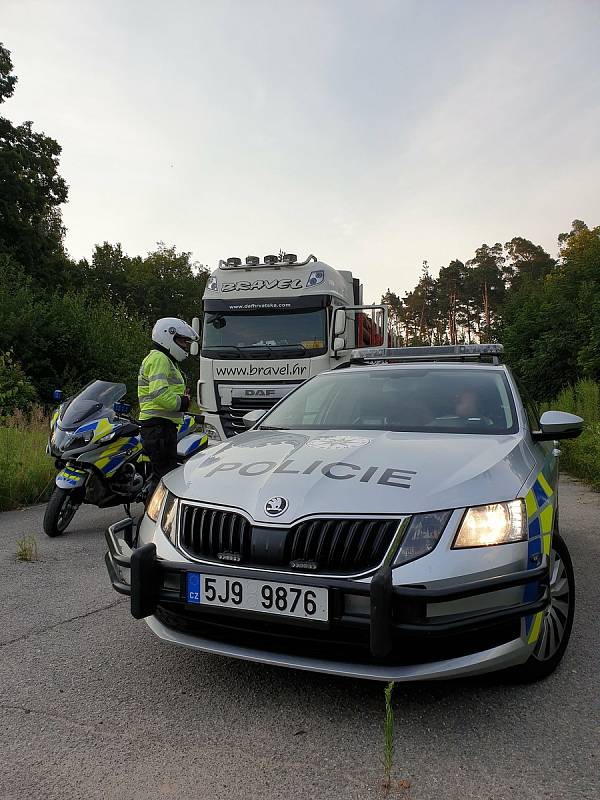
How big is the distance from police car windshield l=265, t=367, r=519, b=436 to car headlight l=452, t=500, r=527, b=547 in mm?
994

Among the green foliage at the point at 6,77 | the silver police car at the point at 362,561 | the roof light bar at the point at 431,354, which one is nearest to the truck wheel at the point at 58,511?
the roof light bar at the point at 431,354

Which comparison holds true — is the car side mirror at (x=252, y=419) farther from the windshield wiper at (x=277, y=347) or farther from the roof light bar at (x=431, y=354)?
the windshield wiper at (x=277, y=347)

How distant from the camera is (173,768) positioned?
2391 mm

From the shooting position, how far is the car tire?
2.97m

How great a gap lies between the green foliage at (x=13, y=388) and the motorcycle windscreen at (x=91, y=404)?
28.2 feet

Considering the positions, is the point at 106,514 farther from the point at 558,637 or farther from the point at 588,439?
the point at 588,439

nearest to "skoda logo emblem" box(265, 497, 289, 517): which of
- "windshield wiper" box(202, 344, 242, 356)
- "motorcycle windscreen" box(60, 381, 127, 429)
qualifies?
"motorcycle windscreen" box(60, 381, 127, 429)

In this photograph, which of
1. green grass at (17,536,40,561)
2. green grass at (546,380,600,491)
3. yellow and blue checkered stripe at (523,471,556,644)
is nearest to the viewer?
yellow and blue checkered stripe at (523,471,556,644)

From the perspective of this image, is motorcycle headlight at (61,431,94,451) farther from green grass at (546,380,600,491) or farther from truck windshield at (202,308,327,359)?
green grass at (546,380,600,491)

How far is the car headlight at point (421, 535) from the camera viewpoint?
2.59m

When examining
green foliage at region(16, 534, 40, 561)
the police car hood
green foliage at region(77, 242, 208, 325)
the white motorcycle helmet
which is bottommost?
green foliage at region(16, 534, 40, 561)

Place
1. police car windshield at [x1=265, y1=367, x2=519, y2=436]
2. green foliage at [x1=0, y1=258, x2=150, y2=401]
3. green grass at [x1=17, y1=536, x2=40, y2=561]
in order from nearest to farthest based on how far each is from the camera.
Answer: police car windshield at [x1=265, y1=367, x2=519, y2=436], green grass at [x1=17, y1=536, x2=40, y2=561], green foliage at [x1=0, y1=258, x2=150, y2=401]

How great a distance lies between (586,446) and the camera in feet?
34.1

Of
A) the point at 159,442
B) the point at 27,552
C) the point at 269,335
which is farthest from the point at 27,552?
the point at 269,335
